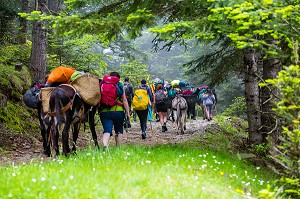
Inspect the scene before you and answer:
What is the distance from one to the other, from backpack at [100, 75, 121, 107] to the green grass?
7.03ft

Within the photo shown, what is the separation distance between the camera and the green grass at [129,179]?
458 centimetres

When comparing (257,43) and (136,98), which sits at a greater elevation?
(257,43)

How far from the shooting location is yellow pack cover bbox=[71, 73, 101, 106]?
29.0 feet

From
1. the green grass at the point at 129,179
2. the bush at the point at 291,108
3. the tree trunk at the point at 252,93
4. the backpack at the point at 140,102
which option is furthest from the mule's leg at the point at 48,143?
the bush at the point at 291,108

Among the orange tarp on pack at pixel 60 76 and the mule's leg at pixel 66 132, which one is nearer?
the mule's leg at pixel 66 132

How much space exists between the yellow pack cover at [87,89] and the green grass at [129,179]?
2045mm

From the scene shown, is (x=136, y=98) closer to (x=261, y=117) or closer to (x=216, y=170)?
(x=261, y=117)

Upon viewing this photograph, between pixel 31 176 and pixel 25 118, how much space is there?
867 cm

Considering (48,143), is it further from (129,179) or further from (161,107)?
(161,107)

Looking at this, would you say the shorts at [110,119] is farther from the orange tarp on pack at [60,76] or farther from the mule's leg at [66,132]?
the orange tarp on pack at [60,76]

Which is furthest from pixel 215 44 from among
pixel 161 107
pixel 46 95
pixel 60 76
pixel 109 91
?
pixel 46 95

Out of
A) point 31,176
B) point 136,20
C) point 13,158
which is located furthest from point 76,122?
point 31,176

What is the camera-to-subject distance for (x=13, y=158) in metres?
9.79

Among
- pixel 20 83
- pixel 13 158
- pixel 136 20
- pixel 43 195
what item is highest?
pixel 136 20
